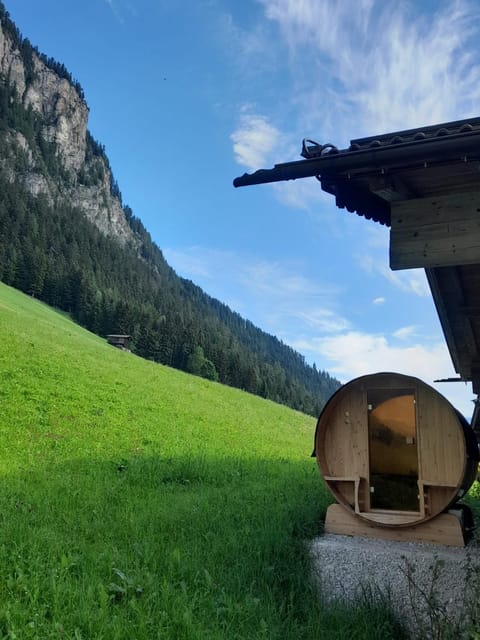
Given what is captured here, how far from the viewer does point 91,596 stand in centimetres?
472

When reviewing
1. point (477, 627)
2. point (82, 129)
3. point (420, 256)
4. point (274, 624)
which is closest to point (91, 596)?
point (274, 624)

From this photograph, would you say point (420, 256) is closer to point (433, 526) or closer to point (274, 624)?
point (274, 624)

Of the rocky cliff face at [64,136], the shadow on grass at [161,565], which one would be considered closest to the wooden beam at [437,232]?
the shadow on grass at [161,565]

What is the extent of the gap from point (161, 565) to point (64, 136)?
7240 inches

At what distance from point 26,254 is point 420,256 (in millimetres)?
72952

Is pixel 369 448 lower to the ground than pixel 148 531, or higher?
higher

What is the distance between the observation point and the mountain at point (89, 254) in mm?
67000

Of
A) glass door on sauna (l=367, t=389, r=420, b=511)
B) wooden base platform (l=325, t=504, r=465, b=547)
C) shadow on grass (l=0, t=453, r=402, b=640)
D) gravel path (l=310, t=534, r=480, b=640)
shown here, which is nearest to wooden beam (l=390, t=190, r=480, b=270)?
gravel path (l=310, t=534, r=480, b=640)

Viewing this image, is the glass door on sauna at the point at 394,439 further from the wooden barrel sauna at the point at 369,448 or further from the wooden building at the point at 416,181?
the wooden building at the point at 416,181

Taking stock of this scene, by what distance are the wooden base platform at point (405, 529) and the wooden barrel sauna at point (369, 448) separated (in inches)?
4.5

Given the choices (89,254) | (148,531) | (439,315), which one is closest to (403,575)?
(439,315)

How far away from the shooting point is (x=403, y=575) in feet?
19.4

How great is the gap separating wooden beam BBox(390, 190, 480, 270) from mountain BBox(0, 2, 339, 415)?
2375 inches

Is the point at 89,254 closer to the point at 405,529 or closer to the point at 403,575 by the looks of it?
the point at 405,529
